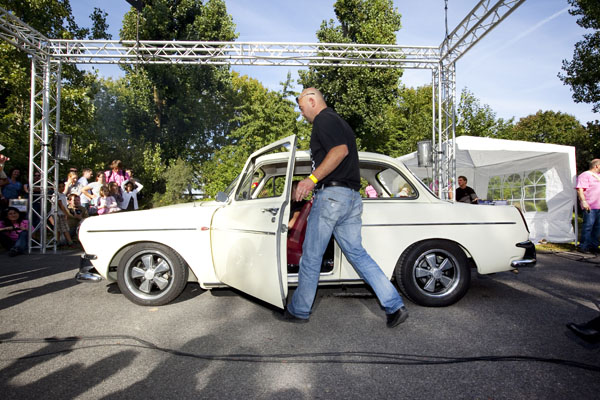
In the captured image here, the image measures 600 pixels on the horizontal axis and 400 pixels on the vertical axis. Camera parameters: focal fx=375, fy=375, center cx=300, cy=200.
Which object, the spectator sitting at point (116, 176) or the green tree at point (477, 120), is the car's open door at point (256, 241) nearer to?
the spectator sitting at point (116, 176)

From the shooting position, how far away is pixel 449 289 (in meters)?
3.87

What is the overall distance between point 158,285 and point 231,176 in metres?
13.3

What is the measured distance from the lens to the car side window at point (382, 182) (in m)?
4.13

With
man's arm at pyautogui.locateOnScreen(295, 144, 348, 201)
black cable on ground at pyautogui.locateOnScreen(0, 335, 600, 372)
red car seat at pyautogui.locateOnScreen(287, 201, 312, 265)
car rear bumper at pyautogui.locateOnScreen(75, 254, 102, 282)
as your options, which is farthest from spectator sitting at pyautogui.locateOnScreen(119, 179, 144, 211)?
man's arm at pyautogui.locateOnScreen(295, 144, 348, 201)

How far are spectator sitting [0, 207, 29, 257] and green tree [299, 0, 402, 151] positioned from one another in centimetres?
1574

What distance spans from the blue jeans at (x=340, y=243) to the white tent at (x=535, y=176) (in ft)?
27.6

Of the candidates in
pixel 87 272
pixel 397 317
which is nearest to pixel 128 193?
pixel 87 272

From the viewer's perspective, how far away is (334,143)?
3.13 metres

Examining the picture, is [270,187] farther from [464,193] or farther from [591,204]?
[591,204]

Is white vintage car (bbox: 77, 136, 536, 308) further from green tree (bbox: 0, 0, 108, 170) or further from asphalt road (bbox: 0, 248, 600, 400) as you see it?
green tree (bbox: 0, 0, 108, 170)

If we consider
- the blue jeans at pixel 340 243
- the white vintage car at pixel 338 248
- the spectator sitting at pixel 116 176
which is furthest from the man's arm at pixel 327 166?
the spectator sitting at pixel 116 176

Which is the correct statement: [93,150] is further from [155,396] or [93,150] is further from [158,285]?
[155,396]

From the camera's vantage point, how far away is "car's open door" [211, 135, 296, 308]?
3.12 m

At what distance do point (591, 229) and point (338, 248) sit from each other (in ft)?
24.5
